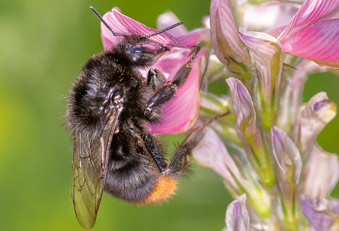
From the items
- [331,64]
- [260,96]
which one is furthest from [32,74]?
[331,64]

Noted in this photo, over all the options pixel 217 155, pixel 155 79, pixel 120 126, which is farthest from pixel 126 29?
pixel 217 155

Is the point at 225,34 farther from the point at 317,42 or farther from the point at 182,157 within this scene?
the point at 182,157

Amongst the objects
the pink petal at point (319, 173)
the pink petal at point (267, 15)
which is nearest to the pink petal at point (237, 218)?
the pink petal at point (319, 173)

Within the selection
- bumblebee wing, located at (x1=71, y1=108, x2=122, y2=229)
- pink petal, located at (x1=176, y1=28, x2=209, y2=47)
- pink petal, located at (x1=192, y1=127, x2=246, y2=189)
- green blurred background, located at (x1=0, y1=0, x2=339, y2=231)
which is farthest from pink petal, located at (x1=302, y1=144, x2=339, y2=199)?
green blurred background, located at (x1=0, y1=0, x2=339, y2=231)

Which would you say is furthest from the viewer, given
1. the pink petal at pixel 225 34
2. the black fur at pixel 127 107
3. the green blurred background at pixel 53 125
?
the green blurred background at pixel 53 125

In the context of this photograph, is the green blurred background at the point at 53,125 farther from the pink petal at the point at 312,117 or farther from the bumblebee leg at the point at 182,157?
the pink petal at the point at 312,117
